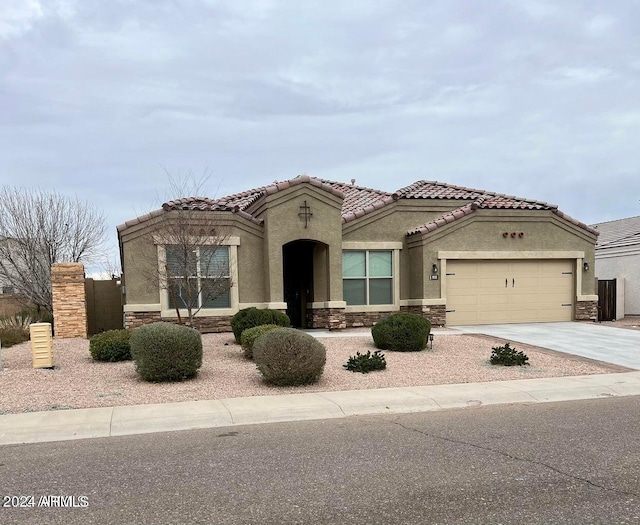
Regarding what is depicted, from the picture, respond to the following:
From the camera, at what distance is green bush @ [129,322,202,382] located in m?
9.51

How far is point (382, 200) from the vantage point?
19.0 m

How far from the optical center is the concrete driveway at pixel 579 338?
41.8ft

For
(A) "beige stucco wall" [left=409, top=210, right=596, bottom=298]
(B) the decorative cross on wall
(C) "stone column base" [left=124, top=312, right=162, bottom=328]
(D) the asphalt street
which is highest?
(B) the decorative cross on wall

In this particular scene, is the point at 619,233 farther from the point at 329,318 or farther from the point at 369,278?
the point at 329,318

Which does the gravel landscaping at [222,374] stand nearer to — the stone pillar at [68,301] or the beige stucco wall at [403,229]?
the stone pillar at [68,301]

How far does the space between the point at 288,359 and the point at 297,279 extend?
1026 centimetres

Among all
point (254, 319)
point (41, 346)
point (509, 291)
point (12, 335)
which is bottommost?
point (12, 335)

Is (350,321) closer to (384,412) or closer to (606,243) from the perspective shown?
(384,412)

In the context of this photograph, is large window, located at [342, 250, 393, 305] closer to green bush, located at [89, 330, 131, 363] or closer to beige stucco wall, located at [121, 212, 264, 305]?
beige stucco wall, located at [121, 212, 264, 305]

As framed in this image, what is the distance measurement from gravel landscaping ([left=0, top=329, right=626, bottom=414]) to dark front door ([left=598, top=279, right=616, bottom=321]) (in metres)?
9.04

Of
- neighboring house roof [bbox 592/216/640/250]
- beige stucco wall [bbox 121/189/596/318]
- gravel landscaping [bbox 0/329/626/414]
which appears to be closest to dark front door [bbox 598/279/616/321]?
beige stucco wall [bbox 121/189/596/318]

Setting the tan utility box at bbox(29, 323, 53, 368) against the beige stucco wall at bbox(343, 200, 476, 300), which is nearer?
the tan utility box at bbox(29, 323, 53, 368)

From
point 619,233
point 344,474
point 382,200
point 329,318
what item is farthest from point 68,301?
point 619,233

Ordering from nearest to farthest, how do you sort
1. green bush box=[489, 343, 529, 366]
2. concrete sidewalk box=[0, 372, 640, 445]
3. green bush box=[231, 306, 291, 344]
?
concrete sidewalk box=[0, 372, 640, 445] < green bush box=[489, 343, 529, 366] < green bush box=[231, 306, 291, 344]
